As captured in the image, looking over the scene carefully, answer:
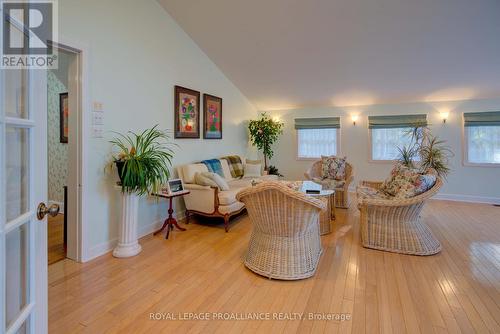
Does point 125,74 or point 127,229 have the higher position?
point 125,74

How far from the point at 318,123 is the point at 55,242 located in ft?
18.5

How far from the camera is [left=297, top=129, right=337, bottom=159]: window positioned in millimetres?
6637

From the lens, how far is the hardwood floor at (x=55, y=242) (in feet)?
9.28

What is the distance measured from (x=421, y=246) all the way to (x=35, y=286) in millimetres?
3335

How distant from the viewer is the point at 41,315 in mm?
1053

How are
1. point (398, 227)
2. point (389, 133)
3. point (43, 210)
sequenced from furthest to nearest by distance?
point (389, 133)
point (398, 227)
point (43, 210)

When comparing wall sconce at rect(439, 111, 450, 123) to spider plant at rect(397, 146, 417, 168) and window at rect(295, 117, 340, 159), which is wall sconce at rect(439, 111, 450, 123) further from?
window at rect(295, 117, 340, 159)

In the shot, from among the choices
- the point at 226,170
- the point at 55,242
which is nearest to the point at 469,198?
the point at 226,170

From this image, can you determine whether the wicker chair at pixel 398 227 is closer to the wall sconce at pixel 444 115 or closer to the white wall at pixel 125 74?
the white wall at pixel 125 74

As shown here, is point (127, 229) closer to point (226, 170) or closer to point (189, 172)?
point (189, 172)

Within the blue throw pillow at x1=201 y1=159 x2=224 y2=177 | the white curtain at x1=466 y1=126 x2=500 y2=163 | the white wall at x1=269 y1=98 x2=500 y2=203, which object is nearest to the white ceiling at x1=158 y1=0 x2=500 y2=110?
the white wall at x1=269 y1=98 x2=500 y2=203

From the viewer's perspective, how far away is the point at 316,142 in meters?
6.79

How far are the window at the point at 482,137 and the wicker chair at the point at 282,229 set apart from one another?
4921 millimetres

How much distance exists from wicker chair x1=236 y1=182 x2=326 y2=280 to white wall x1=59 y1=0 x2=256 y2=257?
1.67 metres
